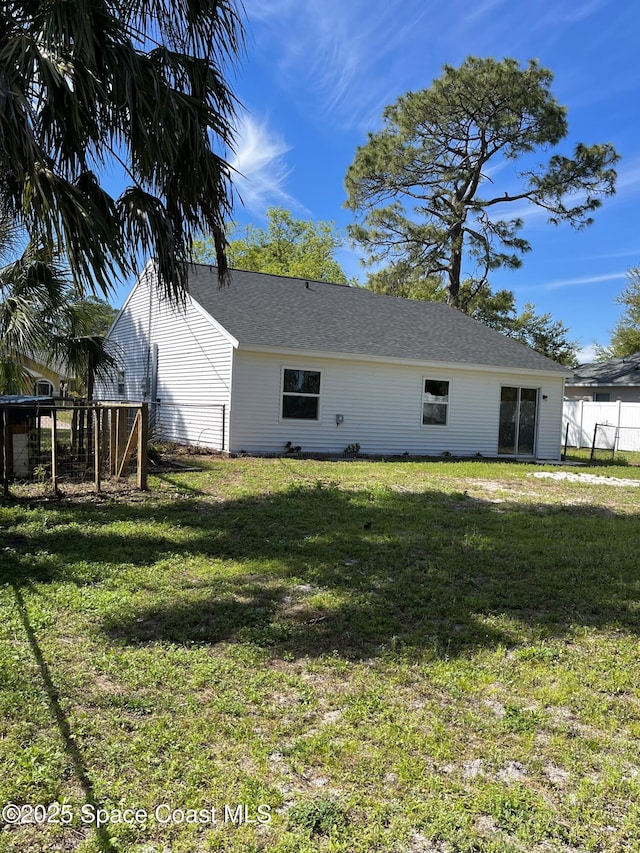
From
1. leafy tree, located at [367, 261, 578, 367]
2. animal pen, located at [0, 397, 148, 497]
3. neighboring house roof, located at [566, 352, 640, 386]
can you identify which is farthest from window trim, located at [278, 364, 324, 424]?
neighboring house roof, located at [566, 352, 640, 386]

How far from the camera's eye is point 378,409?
14.7 metres

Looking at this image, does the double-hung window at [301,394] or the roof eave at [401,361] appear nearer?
the roof eave at [401,361]

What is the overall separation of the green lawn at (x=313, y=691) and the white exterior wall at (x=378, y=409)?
278 inches

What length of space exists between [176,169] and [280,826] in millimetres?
5547

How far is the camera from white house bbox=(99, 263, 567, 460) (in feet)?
43.9

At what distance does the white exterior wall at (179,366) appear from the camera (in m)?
13.6

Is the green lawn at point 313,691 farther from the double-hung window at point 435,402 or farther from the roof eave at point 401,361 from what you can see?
the double-hung window at point 435,402

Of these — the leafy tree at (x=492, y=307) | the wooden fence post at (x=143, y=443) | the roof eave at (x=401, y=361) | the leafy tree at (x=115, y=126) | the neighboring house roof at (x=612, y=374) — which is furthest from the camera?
the leafy tree at (x=492, y=307)

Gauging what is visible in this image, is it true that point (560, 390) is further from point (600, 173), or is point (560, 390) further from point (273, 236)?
point (273, 236)

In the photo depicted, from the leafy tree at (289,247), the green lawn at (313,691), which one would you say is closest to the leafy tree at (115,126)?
the green lawn at (313,691)

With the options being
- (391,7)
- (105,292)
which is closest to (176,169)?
(105,292)

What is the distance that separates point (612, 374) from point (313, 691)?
2768 cm

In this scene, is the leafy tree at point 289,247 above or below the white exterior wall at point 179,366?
above

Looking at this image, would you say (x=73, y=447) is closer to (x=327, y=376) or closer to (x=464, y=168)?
(x=327, y=376)
